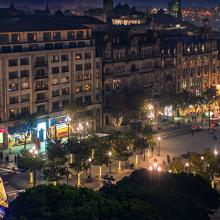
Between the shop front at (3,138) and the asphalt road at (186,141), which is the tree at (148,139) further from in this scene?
the shop front at (3,138)

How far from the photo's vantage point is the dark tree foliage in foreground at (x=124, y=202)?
1928 inches

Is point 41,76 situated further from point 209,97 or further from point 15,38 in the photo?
point 209,97

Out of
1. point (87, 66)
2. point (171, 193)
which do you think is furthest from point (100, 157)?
point (87, 66)

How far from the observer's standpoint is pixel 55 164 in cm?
7775

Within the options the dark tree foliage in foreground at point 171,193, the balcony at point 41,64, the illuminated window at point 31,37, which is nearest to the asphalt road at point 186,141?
the balcony at point 41,64

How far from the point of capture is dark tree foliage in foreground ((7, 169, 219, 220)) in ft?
161

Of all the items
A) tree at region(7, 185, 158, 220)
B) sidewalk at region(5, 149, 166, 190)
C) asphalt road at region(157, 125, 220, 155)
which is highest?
tree at region(7, 185, 158, 220)

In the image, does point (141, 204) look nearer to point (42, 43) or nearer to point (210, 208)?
point (210, 208)

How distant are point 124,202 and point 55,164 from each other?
2740 centimetres

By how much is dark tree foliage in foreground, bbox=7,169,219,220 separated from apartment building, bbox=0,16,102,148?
152 feet

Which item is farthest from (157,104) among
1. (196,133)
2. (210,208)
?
(210,208)

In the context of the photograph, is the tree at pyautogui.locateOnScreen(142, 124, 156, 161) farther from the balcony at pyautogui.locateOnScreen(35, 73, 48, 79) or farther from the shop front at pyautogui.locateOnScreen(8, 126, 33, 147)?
the balcony at pyautogui.locateOnScreen(35, 73, 48, 79)

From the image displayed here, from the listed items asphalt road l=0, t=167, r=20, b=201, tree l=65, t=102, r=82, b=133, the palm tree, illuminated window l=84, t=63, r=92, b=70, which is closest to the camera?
asphalt road l=0, t=167, r=20, b=201

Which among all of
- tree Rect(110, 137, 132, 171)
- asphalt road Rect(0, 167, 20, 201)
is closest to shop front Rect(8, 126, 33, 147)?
asphalt road Rect(0, 167, 20, 201)
